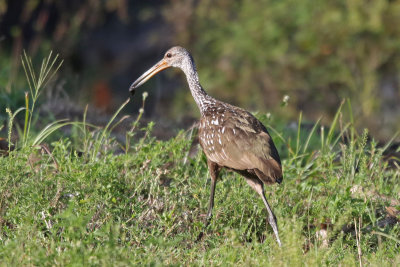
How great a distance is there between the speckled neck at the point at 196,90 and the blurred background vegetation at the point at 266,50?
4.95 m

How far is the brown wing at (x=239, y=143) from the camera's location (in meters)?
4.59

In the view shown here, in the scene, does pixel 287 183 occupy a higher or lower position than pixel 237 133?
lower

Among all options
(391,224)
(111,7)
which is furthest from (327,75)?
(391,224)

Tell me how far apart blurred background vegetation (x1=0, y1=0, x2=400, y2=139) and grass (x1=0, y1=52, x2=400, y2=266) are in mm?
5300

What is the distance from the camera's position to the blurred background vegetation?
38.0 feet

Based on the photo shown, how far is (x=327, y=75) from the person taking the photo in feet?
39.4

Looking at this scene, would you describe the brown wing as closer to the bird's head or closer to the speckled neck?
the speckled neck

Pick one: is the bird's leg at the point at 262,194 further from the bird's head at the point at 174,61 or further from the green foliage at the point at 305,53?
the green foliage at the point at 305,53

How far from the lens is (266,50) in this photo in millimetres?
12125

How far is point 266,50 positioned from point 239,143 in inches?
297

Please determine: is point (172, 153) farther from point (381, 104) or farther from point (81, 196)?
point (381, 104)

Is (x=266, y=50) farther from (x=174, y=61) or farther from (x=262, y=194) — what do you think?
(x=262, y=194)

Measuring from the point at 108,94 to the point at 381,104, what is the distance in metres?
4.99

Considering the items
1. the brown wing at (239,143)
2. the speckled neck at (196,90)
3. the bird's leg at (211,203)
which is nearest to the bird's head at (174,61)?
the speckled neck at (196,90)
